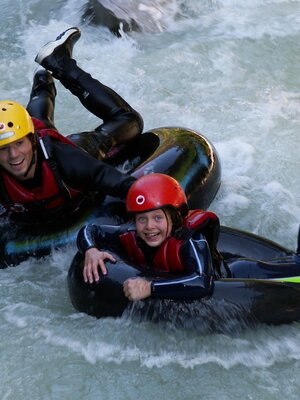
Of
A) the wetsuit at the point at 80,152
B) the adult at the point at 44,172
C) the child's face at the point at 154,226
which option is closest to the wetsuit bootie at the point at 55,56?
the wetsuit at the point at 80,152

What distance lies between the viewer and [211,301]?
11.5ft

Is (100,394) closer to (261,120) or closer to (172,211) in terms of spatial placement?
(172,211)

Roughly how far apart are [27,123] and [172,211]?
1.13m

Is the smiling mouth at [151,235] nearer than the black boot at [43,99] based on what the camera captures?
Yes

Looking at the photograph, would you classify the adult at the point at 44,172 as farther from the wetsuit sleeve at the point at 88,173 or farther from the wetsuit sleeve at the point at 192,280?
the wetsuit sleeve at the point at 192,280

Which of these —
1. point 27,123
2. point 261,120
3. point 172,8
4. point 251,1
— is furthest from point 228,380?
point 251,1

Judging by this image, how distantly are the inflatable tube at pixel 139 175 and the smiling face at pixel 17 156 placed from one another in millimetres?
599

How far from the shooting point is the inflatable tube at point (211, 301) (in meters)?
3.52

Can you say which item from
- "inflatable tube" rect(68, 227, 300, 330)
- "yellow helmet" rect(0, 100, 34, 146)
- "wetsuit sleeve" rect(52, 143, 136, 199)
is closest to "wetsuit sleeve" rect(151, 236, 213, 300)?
"inflatable tube" rect(68, 227, 300, 330)

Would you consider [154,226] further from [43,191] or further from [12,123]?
[12,123]

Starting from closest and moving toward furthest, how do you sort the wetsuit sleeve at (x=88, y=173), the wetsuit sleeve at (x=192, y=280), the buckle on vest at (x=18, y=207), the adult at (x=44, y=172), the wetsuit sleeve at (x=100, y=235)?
the wetsuit sleeve at (x=192, y=280)
the wetsuit sleeve at (x=100, y=235)
the adult at (x=44, y=172)
the wetsuit sleeve at (x=88, y=173)
the buckle on vest at (x=18, y=207)

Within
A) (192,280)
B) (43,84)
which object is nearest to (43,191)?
(192,280)

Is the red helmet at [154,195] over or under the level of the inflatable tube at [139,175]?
over

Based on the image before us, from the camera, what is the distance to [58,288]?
4320 millimetres
